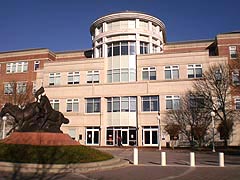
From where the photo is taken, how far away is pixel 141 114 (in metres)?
40.8

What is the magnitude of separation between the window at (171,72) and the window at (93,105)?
421 inches

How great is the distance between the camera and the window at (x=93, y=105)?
141ft

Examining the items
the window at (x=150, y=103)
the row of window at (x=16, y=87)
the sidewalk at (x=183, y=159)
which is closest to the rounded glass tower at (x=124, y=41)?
the window at (x=150, y=103)

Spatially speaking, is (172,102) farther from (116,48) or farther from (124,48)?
(116,48)

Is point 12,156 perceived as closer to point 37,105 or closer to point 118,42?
point 37,105

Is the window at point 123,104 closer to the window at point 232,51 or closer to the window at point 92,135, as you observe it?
the window at point 92,135

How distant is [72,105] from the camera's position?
44.1m

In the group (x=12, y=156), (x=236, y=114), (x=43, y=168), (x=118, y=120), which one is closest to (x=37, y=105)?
(x=12, y=156)

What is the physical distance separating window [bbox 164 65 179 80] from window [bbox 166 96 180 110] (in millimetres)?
3095

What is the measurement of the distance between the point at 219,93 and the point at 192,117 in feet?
15.6

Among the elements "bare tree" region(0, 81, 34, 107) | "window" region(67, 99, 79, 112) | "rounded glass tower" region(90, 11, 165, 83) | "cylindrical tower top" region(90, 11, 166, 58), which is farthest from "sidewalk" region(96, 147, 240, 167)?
"bare tree" region(0, 81, 34, 107)

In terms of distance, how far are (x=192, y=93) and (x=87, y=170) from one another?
2777 centimetres

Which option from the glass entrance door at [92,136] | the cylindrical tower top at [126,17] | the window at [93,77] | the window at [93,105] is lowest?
the glass entrance door at [92,136]

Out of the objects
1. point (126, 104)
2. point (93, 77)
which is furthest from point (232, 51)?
point (93, 77)
